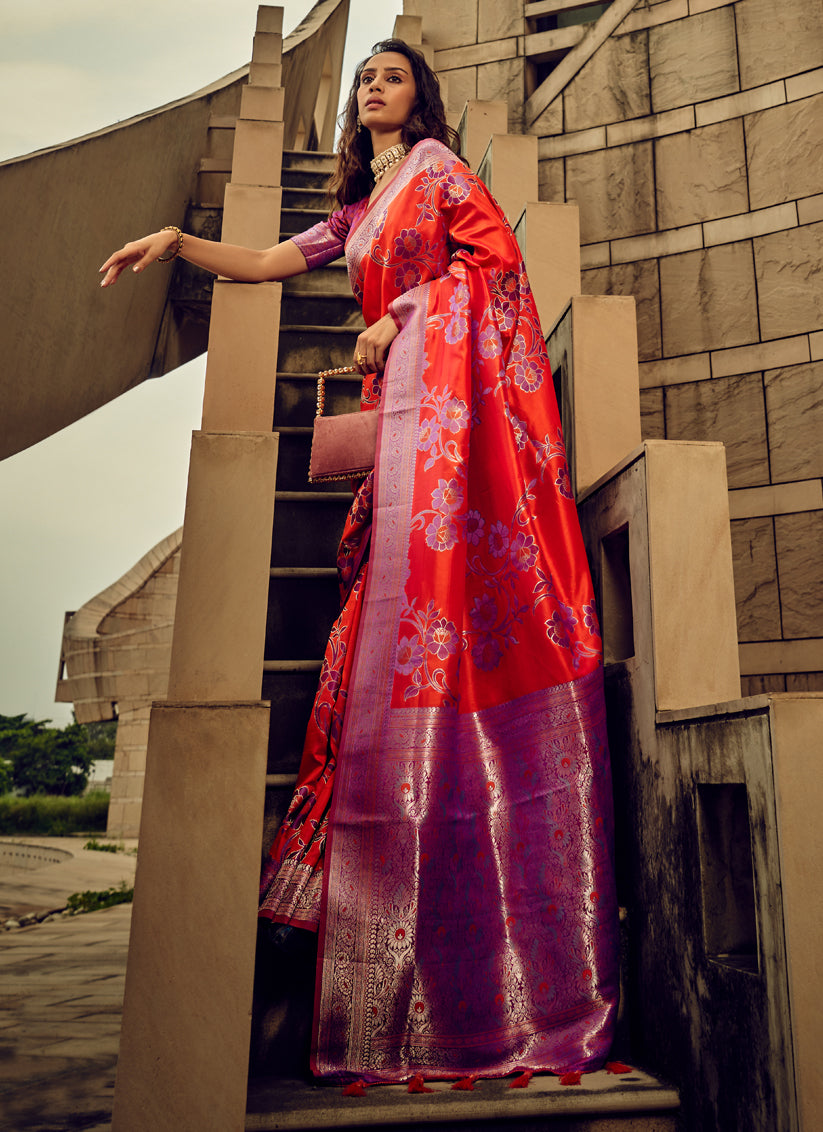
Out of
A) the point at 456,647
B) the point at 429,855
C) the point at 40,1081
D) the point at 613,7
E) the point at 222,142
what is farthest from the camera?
the point at 222,142

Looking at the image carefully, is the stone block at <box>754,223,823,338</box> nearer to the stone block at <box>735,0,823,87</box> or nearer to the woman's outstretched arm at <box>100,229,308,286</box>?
the stone block at <box>735,0,823,87</box>

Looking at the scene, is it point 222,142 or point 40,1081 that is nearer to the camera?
point 40,1081

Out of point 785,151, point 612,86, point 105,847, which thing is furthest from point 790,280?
point 105,847

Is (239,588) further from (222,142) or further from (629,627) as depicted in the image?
(222,142)

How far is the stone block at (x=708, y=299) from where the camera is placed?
13.6ft

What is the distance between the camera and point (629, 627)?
83.1 inches

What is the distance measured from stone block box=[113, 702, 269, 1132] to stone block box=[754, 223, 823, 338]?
338 cm

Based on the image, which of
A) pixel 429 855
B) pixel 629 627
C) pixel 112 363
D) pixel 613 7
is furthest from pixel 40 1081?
pixel 613 7

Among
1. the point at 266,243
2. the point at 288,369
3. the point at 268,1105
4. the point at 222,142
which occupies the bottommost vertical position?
the point at 268,1105

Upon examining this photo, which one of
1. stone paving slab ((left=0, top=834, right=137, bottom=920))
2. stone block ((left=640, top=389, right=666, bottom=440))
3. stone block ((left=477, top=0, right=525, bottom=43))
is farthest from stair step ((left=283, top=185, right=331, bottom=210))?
stone paving slab ((left=0, top=834, right=137, bottom=920))

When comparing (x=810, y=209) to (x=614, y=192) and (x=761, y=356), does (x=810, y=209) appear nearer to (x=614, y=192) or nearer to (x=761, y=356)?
(x=761, y=356)

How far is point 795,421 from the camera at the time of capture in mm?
3930

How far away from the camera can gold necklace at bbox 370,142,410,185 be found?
2.49 metres

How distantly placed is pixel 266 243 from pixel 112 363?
1.49m
